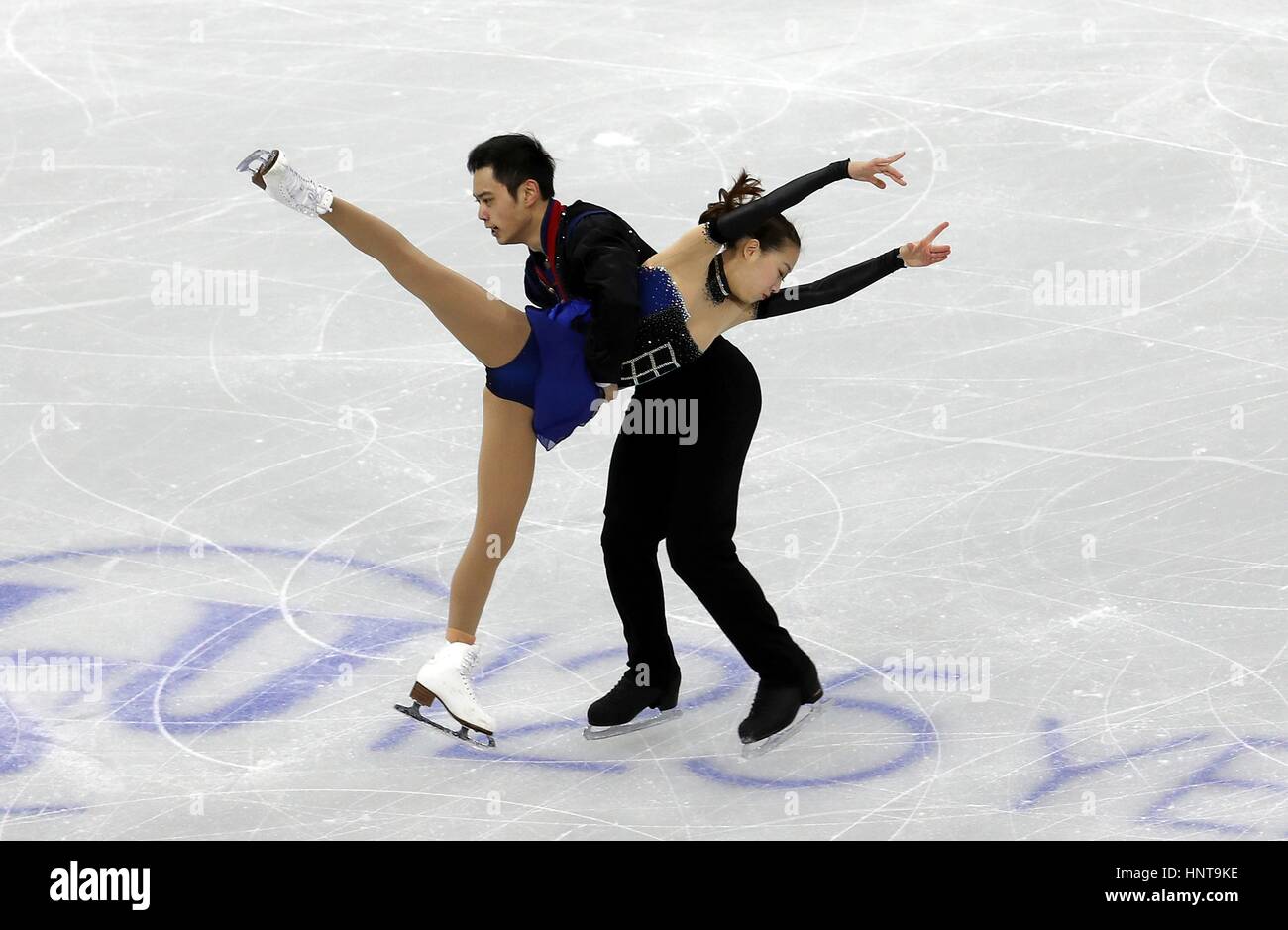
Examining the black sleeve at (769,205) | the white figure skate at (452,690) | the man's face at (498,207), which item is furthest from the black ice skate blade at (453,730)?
the black sleeve at (769,205)

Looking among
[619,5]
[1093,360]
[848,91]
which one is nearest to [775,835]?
[1093,360]

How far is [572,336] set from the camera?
5328 millimetres

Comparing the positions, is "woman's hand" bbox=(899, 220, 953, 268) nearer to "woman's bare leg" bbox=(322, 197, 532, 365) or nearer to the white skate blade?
"woman's bare leg" bbox=(322, 197, 532, 365)

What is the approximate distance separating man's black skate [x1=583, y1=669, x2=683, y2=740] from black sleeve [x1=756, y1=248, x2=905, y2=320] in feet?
3.99

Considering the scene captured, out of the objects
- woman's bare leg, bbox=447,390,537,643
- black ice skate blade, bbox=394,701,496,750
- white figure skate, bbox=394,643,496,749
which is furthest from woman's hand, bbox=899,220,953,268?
black ice skate blade, bbox=394,701,496,750

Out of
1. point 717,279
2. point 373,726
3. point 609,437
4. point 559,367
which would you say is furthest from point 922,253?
point 609,437

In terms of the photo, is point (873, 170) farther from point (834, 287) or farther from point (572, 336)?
point (572, 336)

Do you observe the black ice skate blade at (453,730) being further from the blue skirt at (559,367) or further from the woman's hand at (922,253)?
the woman's hand at (922,253)

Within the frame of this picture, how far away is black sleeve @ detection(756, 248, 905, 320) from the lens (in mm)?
5438

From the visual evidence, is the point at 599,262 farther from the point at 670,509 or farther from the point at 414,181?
the point at 414,181

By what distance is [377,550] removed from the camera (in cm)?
690

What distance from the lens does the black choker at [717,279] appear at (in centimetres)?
543

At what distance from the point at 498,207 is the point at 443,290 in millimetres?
344

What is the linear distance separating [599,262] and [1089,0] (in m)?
7.18
